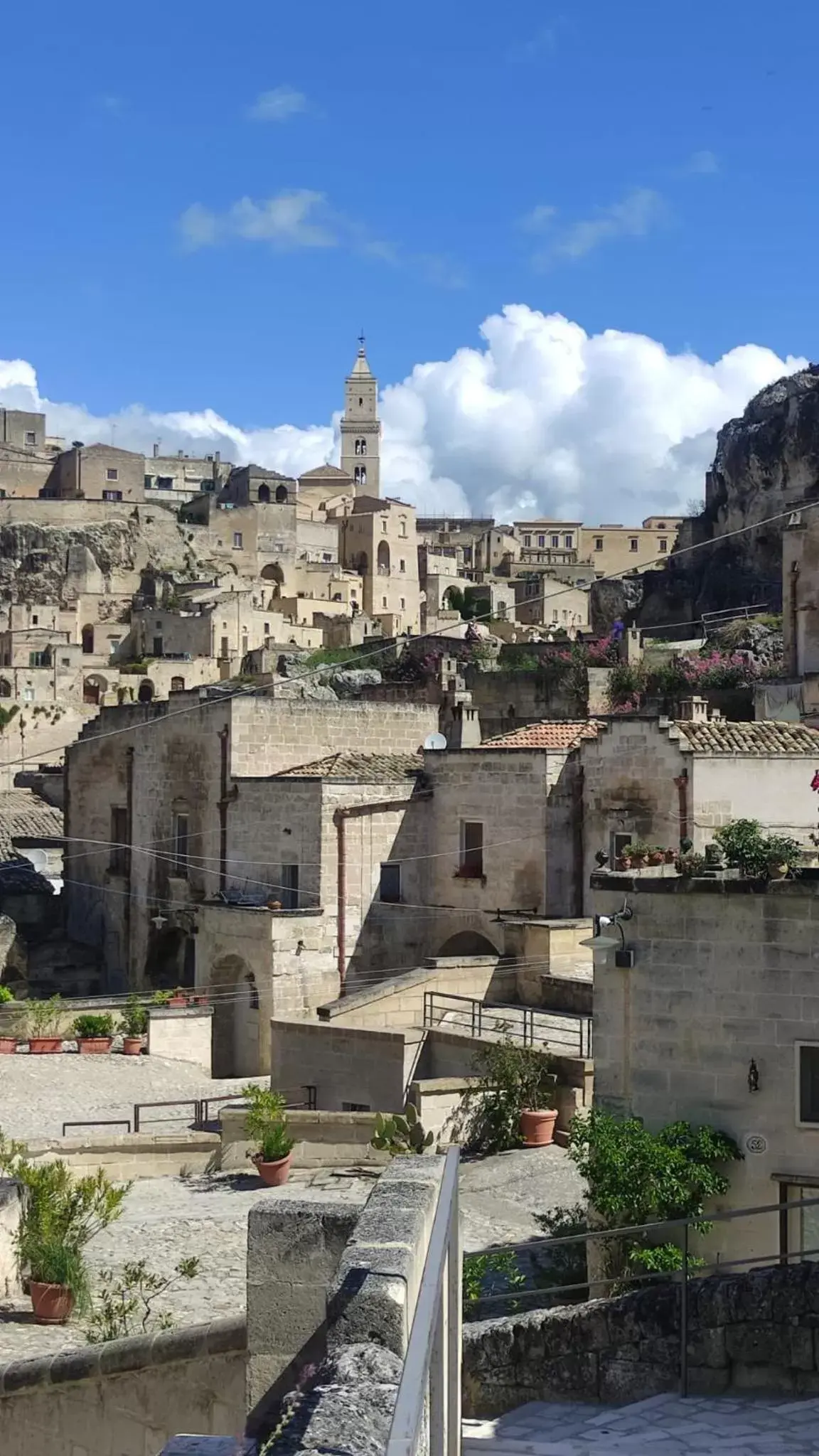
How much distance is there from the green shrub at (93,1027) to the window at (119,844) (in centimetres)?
828

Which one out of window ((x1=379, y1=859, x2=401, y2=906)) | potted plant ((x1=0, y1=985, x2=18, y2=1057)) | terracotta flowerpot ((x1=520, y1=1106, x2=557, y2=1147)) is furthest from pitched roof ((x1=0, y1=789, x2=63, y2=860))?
terracotta flowerpot ((x1=520, y1=1106, x2=557, y2=1147))

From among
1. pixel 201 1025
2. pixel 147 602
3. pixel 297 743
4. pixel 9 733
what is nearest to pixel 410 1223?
pixel 201 1025

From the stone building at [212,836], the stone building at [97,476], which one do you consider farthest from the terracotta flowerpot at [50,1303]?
the stone building at [97,476]

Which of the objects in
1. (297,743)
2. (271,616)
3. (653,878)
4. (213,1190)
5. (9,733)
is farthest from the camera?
(271,616)

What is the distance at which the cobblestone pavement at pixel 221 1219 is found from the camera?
1150 cm

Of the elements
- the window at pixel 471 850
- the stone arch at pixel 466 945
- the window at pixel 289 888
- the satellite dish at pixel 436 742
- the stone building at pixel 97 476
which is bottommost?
the stone arch at pixel 466 945

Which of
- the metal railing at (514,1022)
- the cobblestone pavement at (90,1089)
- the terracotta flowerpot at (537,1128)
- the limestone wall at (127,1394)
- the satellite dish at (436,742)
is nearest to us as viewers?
the limestone wall at (127,1394)

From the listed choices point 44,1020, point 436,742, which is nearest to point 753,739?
point 436,742

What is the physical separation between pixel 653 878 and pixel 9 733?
64.7 metres

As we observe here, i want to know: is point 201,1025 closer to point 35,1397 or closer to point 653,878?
point 653,878

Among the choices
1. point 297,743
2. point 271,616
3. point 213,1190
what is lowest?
point 213,1190

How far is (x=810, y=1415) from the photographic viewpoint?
7871 millimetres

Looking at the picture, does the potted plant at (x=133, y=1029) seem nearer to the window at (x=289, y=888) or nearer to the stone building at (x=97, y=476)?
the window at (x=289, y=888)

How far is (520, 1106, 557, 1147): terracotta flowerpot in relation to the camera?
1747 centimetres
